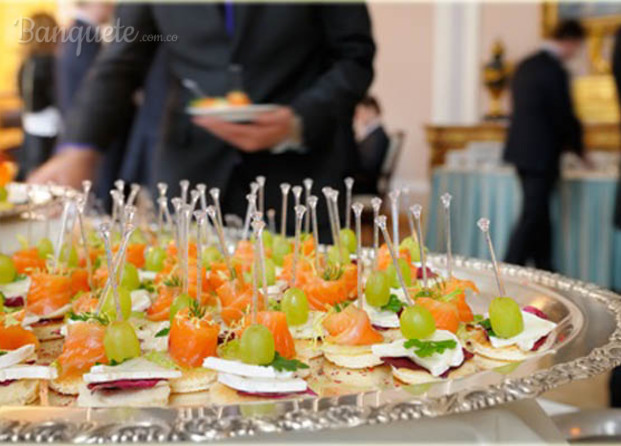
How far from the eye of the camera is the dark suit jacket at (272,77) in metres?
1.63

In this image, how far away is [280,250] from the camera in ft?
3.69

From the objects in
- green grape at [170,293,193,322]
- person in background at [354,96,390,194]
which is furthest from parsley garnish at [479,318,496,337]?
person in background at [354,96,390,194]

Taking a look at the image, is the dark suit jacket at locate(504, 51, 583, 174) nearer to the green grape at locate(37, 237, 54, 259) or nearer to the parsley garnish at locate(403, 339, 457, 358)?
the green grape at locate(37, 237, 54, 259)

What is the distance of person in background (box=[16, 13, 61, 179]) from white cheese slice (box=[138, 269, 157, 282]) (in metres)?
2.45

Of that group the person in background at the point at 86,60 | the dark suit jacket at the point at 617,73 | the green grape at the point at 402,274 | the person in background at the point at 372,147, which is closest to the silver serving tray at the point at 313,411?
the green grape at the point at 402,274

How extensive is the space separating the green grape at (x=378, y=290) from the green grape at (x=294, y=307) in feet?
0.33

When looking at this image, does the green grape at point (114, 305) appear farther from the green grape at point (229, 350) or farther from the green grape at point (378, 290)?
the green grape at point (378, 290)

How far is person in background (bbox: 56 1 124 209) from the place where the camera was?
8.88ft

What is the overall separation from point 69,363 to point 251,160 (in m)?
0.98

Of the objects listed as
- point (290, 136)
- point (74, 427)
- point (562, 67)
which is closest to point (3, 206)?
point (290, 136)

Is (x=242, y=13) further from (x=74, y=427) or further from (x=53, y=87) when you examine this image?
(x=53, y=87)

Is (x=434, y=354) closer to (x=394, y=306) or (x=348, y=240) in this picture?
(x=394, y=306)

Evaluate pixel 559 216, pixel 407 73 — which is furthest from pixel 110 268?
pixel 407 73

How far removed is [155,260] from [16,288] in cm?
19
